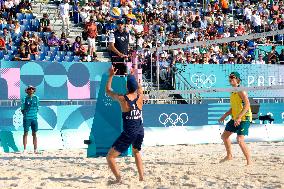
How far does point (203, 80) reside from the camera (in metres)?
21.7

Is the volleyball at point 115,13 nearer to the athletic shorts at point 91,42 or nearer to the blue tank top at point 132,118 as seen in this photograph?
the athletic shorts at point 91,42

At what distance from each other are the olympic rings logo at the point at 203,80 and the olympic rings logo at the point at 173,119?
2.75m

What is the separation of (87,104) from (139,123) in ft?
30.2

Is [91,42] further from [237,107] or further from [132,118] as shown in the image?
[132,118]

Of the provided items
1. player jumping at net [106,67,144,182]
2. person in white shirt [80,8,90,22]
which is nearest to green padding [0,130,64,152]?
player jumping at net [106,67,144,182]

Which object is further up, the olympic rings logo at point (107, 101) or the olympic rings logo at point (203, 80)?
the olympic rings logo at point (107, 101)

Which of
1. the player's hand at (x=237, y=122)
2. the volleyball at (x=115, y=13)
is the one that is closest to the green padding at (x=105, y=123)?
the player's hand at (x=237, y=122)

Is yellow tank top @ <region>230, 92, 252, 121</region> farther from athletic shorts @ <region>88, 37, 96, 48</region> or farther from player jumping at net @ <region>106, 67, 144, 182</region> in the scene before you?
athletic shorts @ <region>88, 37, 96, 48</region>

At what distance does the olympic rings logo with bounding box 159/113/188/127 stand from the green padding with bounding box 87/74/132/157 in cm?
528

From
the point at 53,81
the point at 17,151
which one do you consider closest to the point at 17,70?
the point at 53,81

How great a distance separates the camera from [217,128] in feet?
61.7

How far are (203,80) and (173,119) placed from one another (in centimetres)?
342

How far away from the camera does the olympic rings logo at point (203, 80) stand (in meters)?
21.3

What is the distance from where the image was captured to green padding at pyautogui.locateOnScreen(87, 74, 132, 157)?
13102 millimetres
